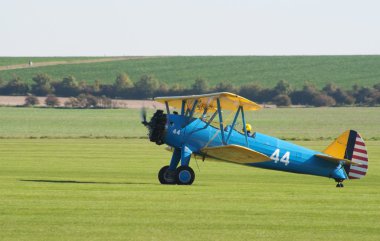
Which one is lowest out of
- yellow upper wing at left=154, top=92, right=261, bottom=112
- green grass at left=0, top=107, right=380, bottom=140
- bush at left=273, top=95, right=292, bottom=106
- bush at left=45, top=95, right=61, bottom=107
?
green grass at left=0, top=107, right=380, bottom=140

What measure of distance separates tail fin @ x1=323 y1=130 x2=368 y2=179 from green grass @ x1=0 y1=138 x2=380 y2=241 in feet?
1.59

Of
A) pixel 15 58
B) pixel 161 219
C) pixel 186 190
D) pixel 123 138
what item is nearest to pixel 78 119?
pixel 123 138

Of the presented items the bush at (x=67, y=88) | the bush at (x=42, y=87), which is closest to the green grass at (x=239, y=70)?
the bush at (x=42, y=87)

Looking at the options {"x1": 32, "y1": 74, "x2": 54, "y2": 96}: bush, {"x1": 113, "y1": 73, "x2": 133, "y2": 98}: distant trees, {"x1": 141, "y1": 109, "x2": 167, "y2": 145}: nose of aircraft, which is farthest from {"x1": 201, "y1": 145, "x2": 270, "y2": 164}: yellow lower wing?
{"x1": 32, "y1": 74, "x2": 54, "y2": 96}: bush

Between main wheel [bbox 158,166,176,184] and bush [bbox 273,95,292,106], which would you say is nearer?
main wheel [bbox 158,166,176,184]

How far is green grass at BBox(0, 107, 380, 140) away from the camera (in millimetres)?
55884

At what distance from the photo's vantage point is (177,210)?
611 inches

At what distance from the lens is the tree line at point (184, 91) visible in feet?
285

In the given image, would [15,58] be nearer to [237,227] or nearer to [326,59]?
[326,59]

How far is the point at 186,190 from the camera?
64.9 feet

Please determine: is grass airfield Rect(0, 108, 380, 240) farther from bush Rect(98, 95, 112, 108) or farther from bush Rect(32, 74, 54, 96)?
bush Rect(32, 74, 54, 96)

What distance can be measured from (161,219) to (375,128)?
2032 inches

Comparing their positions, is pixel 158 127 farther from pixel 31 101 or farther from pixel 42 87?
pixel 42 87

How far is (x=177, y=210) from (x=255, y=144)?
8218mm
